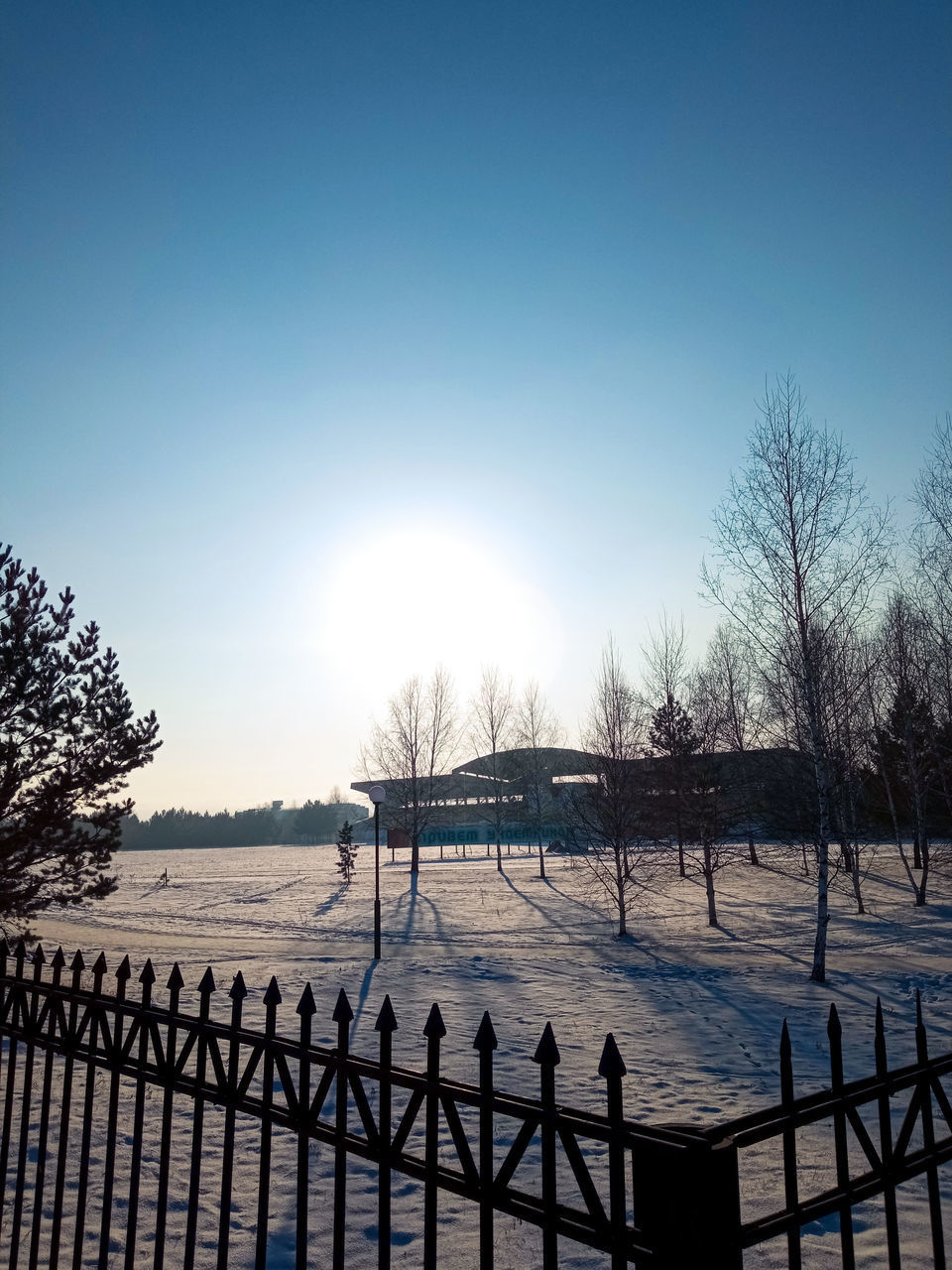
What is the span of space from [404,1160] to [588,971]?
40.5 feet

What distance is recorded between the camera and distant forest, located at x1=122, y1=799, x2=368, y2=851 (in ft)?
354

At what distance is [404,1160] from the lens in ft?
7.89

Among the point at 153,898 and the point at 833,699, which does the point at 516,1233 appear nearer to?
the point at 833,699

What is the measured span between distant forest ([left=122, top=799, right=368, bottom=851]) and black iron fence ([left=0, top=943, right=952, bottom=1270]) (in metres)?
103

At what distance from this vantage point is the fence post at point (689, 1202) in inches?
69.2

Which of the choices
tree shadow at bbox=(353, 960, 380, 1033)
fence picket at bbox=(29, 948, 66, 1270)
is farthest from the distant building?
fence picket at bbox=(29, 948, 66, 1270)

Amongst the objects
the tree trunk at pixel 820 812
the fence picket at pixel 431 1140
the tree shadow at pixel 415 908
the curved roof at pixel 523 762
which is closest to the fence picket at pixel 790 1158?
the fence picket at pixel 431 1140

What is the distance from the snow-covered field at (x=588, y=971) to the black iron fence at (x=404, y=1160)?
0.49 metres

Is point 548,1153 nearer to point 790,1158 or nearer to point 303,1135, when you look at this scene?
point 790,1158

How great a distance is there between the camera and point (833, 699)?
48.2ft

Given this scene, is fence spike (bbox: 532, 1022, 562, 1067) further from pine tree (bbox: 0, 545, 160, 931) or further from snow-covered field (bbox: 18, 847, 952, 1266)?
pine tree (bbox: 0, 545, 160, 931)

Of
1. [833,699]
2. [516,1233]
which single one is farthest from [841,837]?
[516,1233]

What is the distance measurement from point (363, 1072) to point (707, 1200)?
3.94ft

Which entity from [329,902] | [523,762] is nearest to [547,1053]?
[329,902]
